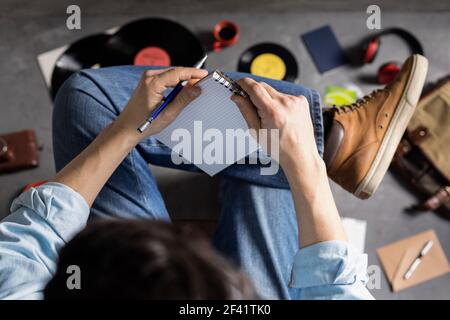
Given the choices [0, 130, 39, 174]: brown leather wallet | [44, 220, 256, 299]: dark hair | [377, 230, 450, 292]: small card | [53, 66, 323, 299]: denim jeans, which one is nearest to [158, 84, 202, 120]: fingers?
[53, 66, 323, 299]: denim jeans

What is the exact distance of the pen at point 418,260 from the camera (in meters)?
1.00

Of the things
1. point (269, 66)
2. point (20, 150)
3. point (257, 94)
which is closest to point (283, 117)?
point (257, 94)

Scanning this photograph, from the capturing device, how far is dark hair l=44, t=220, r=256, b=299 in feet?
1.33

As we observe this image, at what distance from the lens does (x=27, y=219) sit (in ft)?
2.03

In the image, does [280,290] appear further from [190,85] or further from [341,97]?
[341,97]

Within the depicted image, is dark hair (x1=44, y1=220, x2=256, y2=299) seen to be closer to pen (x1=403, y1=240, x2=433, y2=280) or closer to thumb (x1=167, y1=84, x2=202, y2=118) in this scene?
thumb (x1=167, y1=84, x2=202, y2=118)

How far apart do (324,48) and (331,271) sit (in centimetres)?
64

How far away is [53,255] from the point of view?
0.62m

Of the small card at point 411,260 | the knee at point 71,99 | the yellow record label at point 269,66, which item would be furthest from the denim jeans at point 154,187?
the small card at point 411,260

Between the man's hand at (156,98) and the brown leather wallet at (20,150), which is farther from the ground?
the man's hand at (156,98)

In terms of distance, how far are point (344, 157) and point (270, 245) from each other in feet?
0.77

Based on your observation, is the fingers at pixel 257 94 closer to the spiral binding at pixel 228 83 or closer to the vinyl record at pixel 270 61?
the spiral binding at pixel 228 83

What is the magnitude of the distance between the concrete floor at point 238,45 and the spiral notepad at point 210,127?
25cm
